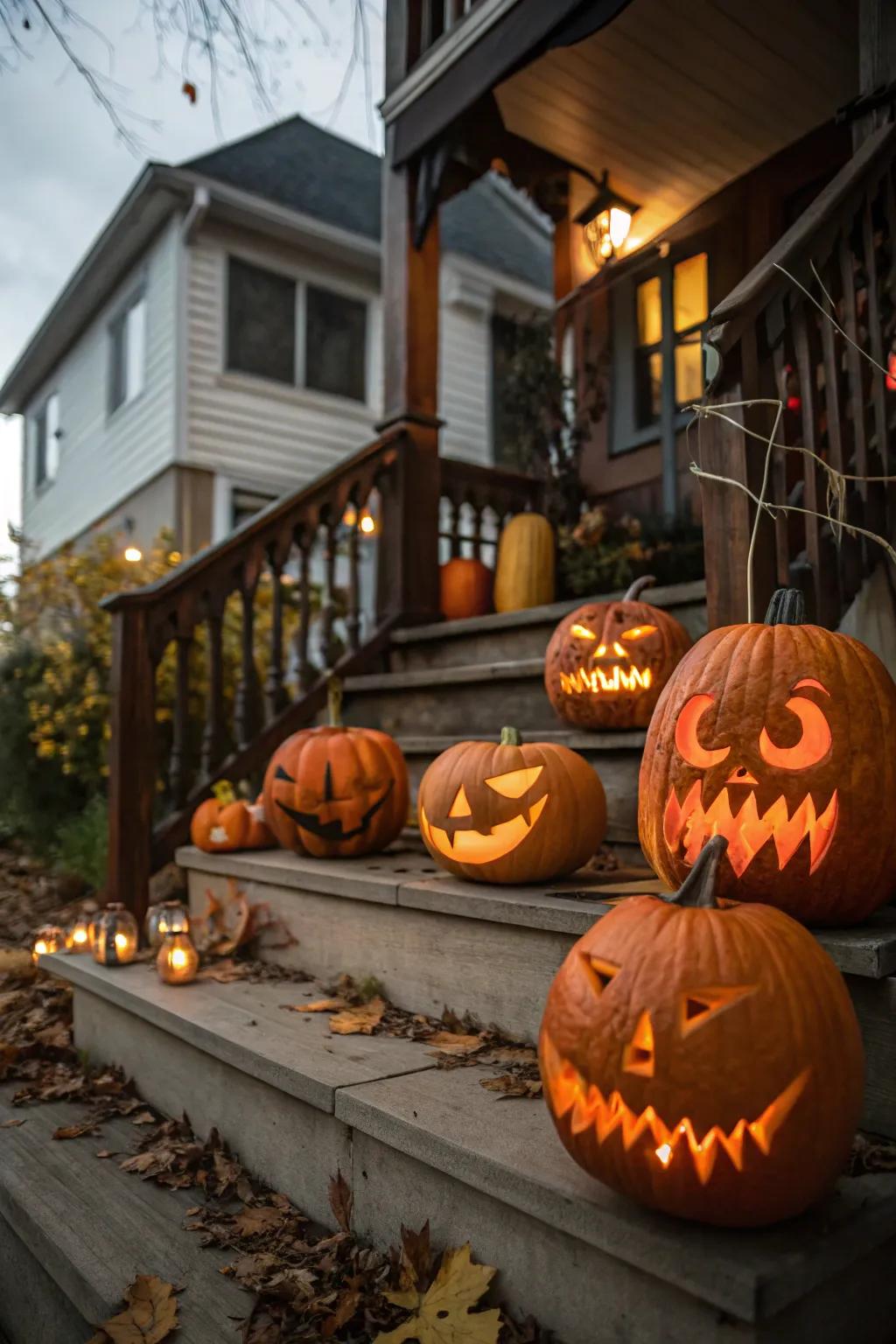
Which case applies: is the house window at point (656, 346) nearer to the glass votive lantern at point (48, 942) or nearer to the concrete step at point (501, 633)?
the concrete step at point (501, 633)

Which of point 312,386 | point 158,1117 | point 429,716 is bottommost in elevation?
point 158,1117

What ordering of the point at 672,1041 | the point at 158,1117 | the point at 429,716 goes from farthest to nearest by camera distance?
the point at 429,716 < the point at 158,1117 < the point at 672,1041

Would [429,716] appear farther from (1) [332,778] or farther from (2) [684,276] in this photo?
(2) [684,276]

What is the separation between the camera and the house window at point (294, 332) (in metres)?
9.44

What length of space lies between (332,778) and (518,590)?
7.55ft

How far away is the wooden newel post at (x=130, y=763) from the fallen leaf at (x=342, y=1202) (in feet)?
5.70

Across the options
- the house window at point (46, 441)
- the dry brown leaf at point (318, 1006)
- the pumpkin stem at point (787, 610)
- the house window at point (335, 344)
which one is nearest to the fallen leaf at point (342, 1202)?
the dry brown leaf at point (318, 1006)

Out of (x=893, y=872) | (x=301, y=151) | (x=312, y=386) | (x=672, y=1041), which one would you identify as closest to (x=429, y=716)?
(x=893, y=872)

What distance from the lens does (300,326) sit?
32.1 feet

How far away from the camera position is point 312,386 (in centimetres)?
993

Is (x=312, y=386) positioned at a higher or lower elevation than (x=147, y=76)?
higher

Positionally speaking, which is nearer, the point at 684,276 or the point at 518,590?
the point at 518,590

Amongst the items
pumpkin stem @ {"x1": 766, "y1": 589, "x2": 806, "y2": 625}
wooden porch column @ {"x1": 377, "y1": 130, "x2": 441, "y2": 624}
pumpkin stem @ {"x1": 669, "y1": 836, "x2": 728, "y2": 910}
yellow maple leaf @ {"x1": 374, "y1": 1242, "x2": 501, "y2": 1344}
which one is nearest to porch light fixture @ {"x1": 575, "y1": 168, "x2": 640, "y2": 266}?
wooden porch column @ {"x1": 377, "y1": 130, "x2": 441, "y2": 624}

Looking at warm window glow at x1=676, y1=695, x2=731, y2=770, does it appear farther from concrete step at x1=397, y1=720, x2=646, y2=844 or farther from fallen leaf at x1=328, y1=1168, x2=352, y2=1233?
fallen leaf at x1=328, y1=1168, x2=352, y2=1233
